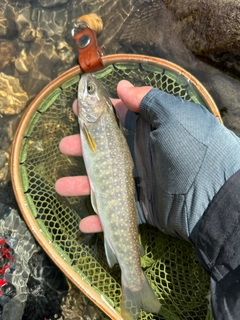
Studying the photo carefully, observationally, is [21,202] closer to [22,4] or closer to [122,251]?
[122,251]

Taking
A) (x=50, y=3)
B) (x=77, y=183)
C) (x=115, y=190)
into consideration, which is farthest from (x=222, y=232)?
(x=50, y=3)

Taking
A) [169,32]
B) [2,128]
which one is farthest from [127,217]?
[169,32]

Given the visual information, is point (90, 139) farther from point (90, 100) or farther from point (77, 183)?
point (77, 183)

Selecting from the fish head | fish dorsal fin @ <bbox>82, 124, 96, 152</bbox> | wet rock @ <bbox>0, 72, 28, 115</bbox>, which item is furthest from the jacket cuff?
wet rock @ <bbox>0, 72, 28, 115</bbox>

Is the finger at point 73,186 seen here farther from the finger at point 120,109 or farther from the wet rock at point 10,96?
the wet rock at point 10,96

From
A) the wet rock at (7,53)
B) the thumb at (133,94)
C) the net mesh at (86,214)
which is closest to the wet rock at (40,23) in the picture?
the wet rock at (7,53)

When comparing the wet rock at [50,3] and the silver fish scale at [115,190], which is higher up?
the wet rock at [50,3]
